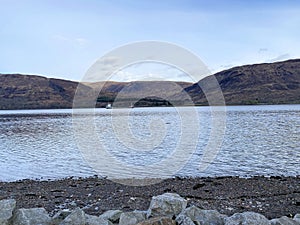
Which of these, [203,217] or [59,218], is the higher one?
[203,217]

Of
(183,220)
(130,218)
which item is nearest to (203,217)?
(183,220)

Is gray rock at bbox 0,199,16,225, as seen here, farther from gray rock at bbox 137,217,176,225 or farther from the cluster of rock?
gray rock at bbox 137,217,176,225

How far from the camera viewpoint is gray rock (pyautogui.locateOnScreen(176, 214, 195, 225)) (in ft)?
26.6

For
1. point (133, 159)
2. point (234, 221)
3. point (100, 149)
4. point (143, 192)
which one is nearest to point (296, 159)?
point (133, 159)

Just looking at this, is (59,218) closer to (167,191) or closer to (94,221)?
(94,221)

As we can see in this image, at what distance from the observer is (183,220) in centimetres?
820

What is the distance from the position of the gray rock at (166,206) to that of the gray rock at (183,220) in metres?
0.57

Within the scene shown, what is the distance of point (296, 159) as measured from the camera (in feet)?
86.6

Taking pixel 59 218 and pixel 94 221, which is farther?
pixel 59 218

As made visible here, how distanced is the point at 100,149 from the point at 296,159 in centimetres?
1825

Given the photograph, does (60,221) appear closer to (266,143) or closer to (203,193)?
(203,193)

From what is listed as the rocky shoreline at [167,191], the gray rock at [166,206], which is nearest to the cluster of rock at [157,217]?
the gray rock at [166,206]

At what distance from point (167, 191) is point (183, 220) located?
7.78 meters

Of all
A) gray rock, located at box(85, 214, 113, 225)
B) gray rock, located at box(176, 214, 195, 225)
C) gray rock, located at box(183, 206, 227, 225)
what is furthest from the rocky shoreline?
gray rock, located at box(176, 214, 195, 225)
